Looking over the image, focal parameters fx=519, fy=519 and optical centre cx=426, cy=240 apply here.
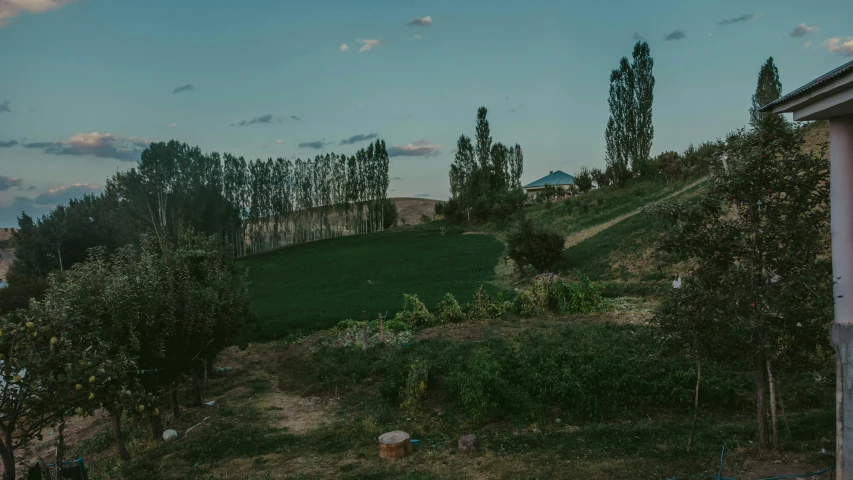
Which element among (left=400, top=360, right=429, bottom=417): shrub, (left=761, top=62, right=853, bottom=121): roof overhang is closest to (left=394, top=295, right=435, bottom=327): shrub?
(left=400, top=360, right=429, bottom=417): shrub

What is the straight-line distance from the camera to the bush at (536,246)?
3247 cm

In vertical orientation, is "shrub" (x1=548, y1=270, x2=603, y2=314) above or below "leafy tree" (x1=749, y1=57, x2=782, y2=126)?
below

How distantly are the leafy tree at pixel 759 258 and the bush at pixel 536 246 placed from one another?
932 inches

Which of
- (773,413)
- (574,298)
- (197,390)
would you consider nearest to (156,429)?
(197,390)

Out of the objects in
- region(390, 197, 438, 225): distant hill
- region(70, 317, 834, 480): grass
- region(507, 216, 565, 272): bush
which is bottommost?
region(70, 317, 834, 480): grass

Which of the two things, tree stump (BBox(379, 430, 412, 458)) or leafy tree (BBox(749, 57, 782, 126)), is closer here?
tree stump (BBox(379, 430, 412, 458))

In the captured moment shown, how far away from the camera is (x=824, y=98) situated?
6766 millimetres

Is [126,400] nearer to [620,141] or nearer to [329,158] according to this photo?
[620,141]

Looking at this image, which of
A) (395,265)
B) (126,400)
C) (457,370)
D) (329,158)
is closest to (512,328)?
(457,370)

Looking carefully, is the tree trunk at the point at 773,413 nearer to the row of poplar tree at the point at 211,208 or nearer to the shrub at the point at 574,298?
the shrub at the point at 574,298

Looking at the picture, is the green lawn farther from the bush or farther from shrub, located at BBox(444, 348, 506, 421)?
shrub, located at BBox(444, 348, 506, 421)

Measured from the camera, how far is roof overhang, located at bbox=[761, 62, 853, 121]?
629 centimetres

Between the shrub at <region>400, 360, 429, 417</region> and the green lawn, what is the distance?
12.2 meters

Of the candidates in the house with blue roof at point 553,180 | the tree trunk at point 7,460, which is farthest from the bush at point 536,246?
the house with blue roof at point 553,180
